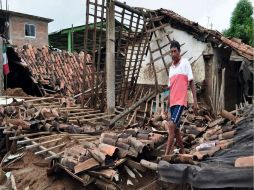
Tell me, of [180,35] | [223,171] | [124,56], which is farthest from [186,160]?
[180,35]

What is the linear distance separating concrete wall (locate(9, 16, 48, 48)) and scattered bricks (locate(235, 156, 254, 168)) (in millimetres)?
25412

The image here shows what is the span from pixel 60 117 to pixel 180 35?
5951 millimetres

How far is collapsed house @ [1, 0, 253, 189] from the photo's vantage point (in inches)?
185

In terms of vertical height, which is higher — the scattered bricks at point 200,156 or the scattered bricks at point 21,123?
the scattered bricks at point 200,156

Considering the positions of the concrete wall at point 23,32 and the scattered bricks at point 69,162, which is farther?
the concrete wall at point 23,32

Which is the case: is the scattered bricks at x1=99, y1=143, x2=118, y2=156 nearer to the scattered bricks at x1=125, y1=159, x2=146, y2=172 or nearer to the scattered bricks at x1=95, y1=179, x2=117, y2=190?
the scattered bricks at x1=125, y1=159, x2=146, y2=172

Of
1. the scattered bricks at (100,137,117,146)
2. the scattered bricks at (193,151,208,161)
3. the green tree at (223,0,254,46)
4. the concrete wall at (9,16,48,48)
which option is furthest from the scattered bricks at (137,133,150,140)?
the concrete wall at (9,16,48,48)

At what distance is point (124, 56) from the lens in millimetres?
11867

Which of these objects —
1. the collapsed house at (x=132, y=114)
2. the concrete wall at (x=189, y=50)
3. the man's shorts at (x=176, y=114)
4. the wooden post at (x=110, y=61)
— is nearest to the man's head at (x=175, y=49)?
the man's shorts at (x=176, y=114)

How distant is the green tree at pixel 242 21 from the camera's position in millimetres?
19844

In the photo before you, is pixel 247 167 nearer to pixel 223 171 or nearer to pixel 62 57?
pixel 223 171

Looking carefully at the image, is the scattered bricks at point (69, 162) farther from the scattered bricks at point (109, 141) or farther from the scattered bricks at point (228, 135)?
the scattered bricks at point (228, 135)

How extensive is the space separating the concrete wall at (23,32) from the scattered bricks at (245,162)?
83.4 feet

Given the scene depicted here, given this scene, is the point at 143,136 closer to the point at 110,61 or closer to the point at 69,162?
the point at 69,162
